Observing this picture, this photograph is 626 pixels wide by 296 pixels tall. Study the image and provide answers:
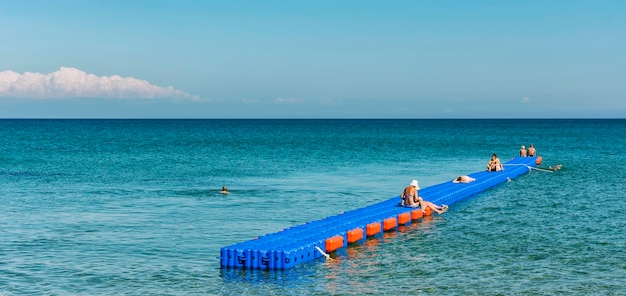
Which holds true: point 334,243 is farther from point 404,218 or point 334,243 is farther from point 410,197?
point 410,197

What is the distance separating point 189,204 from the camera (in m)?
40.7

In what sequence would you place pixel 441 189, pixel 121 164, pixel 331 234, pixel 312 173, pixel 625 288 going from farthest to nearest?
pixel 121 164
pixel 312 173
pixel 441 189
pixel 331 234
pixel 625 288

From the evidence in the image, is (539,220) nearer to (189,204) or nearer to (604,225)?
(604,225)

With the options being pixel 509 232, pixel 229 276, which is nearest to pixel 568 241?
pixel 509 232

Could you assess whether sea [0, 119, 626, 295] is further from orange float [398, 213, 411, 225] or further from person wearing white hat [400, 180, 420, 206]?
person wearing white hat [400, 180, 420, 206]

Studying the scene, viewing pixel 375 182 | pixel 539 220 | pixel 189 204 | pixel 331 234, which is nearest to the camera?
pixel 331 234

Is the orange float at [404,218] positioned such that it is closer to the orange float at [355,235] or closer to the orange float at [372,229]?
the orange float at [372,229]

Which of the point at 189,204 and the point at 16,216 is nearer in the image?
the point at 16,216

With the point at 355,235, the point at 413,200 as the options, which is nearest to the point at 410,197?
the point at 413,200

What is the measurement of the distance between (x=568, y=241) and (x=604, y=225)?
16.1 feet

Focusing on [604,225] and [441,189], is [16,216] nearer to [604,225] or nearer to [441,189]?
[441,189]

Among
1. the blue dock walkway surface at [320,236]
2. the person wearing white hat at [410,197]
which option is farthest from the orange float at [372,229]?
the person wearing white hat at [410,197]

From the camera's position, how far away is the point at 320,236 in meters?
27.0

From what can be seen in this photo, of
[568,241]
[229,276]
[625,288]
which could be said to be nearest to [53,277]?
[229,276]
